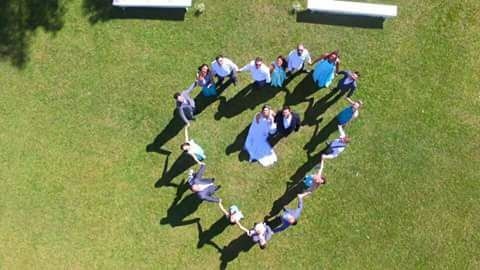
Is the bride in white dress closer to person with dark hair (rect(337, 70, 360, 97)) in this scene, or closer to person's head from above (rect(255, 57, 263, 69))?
person's head from above (rect(255, 57, 263, 69))

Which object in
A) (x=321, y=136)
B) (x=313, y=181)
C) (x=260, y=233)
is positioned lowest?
(x=260, y=233)

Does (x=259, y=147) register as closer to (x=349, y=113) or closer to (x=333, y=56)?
(x=349, y=113)

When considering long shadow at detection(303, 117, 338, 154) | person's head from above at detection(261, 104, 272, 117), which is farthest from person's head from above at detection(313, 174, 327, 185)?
person's head from above at detection(261, 104, 272, 117)

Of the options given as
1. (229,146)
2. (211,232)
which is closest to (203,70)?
(229,146)

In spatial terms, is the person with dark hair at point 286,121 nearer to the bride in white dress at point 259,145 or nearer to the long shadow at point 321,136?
the bride in white dress at point 259,145

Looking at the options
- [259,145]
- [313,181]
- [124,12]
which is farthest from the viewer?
[124,12]

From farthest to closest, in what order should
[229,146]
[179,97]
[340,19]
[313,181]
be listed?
[340,19]
[229,146]
[313,181]
[179,97]
